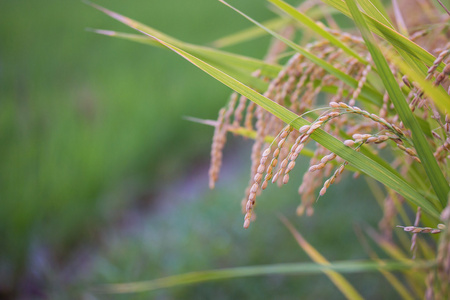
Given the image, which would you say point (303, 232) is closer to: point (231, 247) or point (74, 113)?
point (231, 247)

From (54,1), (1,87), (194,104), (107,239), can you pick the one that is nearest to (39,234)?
(107,239)

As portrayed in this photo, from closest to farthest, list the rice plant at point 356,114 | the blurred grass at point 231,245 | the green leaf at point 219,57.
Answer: the rice plant at point 356,114 < the green leaf at point 219,57 < the blurred grass at point 231,245

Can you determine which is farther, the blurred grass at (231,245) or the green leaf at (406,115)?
the blurred grass at (231,245)

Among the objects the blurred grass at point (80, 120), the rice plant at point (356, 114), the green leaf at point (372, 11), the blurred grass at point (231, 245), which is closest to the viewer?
the rice plant at point (356, 114)

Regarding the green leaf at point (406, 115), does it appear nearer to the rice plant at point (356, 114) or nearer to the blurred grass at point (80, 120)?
the rice plant at point (356, 114)

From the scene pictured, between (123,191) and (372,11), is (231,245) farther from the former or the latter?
(372,11)

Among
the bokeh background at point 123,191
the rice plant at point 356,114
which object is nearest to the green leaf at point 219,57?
the rice plant at point 356,114
